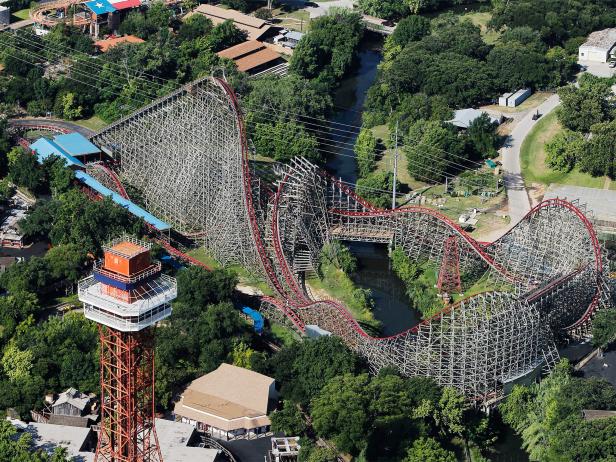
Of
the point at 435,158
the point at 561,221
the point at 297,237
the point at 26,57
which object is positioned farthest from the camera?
the point at 26,57

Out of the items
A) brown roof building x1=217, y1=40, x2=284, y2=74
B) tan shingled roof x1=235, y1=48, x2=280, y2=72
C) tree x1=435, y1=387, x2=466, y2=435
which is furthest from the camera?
brown roof building x1=217, y1=40, x2=284, y2=74

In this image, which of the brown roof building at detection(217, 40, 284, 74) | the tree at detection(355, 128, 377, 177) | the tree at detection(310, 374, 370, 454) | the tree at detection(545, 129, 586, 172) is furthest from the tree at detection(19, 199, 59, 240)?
the tree at detection(545, 129, 586, 172)

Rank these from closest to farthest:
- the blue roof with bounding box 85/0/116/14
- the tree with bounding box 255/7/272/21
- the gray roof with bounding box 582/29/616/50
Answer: the gray roof with bounding box 582/29/616/50
the blue roof with bounding box 85/0/116/14
the tree with bounding box 255/7/272/21

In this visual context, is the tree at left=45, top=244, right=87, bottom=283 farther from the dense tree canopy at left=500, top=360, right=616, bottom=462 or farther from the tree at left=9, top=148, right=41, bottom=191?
the dense tree canopy at left=500, top=360, right=616, bottom=462

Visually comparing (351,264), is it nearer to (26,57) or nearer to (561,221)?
(561,221)

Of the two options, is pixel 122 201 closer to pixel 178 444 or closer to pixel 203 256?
pixel 203 256

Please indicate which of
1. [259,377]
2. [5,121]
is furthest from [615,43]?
[259,377]

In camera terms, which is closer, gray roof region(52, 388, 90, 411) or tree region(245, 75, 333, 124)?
gray roof region(52, 388, 90, 411)
